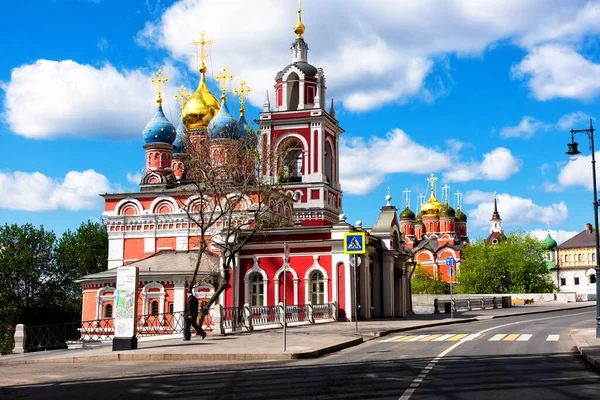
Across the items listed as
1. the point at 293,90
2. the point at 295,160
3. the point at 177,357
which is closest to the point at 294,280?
the point at 295,160

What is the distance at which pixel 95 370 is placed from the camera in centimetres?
1542

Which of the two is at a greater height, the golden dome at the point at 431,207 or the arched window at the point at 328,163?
the golden dome at the point at 431,207

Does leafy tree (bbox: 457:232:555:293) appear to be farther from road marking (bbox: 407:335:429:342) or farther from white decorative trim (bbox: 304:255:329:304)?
road marking (bbox: 407:335:429:342)

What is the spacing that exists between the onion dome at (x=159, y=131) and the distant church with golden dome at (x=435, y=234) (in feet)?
196

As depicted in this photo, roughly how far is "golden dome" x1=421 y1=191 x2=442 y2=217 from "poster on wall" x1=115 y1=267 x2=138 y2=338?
10700 centimetres

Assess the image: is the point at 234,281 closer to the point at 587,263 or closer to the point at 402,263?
the point at 402,263

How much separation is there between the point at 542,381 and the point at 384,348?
739cm

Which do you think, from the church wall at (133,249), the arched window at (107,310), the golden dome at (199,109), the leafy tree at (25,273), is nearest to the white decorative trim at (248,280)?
the arched window at (107,310)

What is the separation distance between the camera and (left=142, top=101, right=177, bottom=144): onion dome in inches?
2327

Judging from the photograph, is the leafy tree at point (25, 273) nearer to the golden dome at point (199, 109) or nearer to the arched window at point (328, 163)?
the golden dome at point (199, 109)

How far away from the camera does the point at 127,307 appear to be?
1984 cm

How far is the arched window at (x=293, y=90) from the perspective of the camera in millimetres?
53062

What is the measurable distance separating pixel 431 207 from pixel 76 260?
67470 mm

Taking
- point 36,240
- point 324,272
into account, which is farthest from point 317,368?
point 36,240
